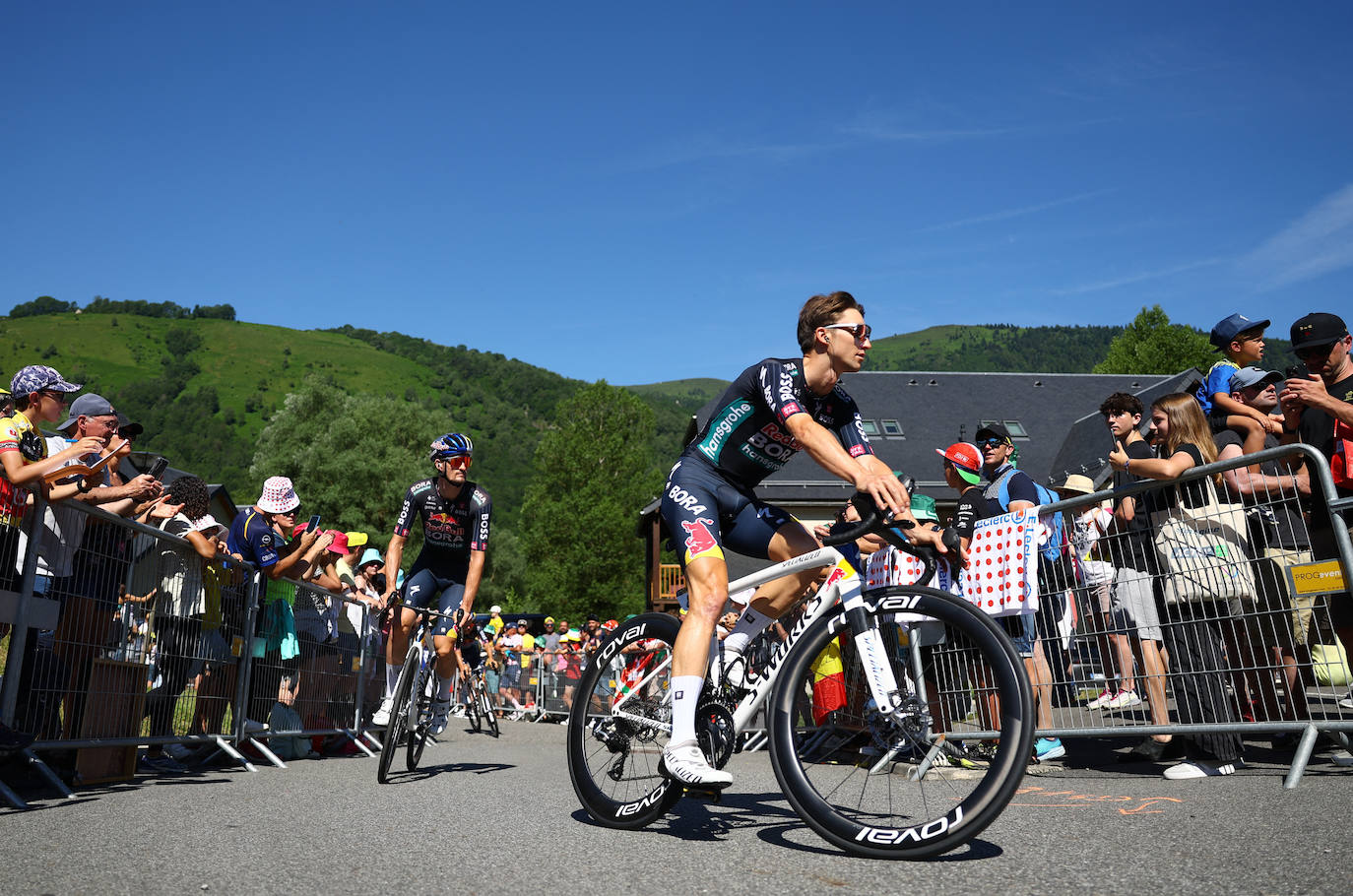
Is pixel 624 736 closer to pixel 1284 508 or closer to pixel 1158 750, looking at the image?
pixel 1284 508

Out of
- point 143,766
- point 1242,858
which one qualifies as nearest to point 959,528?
point 1242,858

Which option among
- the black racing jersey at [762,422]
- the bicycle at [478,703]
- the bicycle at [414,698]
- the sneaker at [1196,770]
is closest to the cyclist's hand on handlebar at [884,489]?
the black racing jersey at [762,422]

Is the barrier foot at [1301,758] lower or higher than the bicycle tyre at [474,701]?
lower

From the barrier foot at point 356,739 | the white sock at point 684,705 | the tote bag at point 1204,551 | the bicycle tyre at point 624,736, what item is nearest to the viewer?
the white sock at point 684,705

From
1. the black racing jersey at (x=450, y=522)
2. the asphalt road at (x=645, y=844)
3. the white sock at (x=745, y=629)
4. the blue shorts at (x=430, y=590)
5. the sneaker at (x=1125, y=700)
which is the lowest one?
the asphalt road at (x=645, y=844)

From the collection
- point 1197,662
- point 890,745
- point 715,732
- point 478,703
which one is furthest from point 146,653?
point 478,703

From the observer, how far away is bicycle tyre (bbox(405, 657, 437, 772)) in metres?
7.13

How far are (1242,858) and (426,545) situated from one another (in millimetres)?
6165

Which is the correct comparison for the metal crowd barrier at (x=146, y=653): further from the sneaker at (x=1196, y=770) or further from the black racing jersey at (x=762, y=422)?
the sneaker at (x=1196, y=770)

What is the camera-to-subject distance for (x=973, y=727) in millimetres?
6020

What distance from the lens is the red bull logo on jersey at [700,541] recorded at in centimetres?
419

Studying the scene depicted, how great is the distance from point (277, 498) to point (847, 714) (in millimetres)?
7077

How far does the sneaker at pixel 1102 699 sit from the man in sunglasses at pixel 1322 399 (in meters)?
1.15

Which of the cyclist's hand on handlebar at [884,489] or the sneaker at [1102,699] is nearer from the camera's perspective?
the cyclist's hand on handlebar at [884,489]
